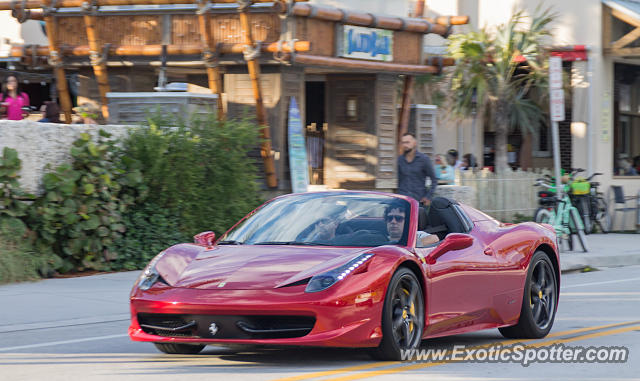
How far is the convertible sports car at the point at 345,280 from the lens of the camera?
23.1 feet

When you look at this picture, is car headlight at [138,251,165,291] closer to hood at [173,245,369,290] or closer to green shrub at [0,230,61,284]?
hood at [173,245,369,290]

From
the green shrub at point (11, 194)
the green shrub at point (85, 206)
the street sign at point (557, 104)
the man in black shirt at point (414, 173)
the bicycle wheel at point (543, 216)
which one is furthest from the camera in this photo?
the bicycle wheel at point (543, 216)

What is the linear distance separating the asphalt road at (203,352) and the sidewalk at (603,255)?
4898 mm

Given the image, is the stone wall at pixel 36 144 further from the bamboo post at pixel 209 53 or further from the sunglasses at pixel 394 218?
the sunglasses at pixel 394 218

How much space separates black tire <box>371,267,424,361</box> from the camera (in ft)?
24.0

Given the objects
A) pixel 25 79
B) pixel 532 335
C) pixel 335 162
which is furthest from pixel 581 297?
pixel 25 79

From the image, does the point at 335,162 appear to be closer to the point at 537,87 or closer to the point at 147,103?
the point at 147,103

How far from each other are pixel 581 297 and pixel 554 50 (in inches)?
570

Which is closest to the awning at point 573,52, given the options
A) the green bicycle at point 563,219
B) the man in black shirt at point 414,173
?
the green bicycle at point 563,219

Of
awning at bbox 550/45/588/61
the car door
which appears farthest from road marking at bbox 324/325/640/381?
awning at bbox 550/45/588/61

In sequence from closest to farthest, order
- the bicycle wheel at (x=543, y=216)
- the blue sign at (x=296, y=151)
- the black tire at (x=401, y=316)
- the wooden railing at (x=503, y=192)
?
the black tire at (x=401, y=316) < the blue sign at (x=296, y=151) < the bicycle wheel at (x=543, y=216) < the wooden railing at (x=503, y=192)

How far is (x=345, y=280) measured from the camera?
281 inches

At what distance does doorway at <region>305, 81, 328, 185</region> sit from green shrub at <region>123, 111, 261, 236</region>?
17.9 feet

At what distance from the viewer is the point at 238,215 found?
52.6ft
